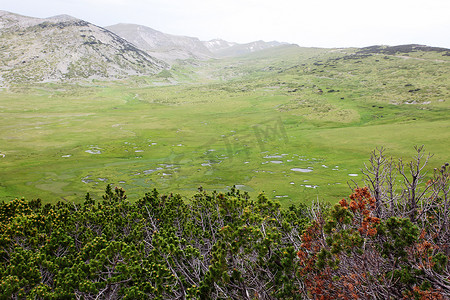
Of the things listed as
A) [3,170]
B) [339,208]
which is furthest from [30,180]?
[339,208]

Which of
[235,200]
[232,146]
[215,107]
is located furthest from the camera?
[215,107]

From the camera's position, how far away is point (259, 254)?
12.8m

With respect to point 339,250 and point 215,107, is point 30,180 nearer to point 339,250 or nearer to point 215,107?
point 339,250

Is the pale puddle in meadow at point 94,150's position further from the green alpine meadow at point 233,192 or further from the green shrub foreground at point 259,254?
the green shrub foreground at point 259,254

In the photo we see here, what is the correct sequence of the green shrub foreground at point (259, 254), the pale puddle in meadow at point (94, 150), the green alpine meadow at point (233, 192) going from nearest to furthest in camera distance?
1. the green shrub foreground at point (259, 254)
2. the green alpine meadow at point (233, 192)
3. the pale puddle in meadow at point (94, 150)

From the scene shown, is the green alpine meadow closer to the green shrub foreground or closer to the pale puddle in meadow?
the green shrub foreground

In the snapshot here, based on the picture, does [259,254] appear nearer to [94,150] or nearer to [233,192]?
[233,192]

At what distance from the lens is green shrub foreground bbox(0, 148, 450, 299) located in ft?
30.2

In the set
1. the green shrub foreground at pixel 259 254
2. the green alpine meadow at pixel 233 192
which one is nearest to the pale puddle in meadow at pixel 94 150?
the green alpine meadow at pixel 233 192

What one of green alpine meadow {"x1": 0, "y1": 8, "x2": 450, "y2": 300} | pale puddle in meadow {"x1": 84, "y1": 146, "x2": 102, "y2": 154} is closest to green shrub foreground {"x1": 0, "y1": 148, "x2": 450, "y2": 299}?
green alpine meadow {"x1": 0, "y1": 8, "x2": 450, "y2": 300}

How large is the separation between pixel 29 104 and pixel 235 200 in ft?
459

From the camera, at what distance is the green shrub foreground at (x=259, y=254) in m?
9.22

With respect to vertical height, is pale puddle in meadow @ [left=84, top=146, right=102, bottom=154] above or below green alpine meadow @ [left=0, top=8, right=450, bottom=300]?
below

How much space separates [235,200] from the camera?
1666cm
